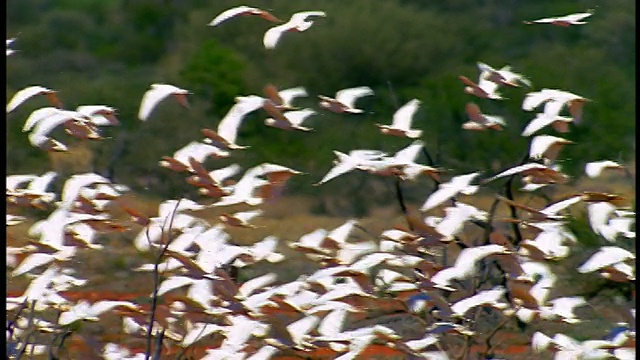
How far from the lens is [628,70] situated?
16.1 metres

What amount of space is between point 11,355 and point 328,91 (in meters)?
11.8

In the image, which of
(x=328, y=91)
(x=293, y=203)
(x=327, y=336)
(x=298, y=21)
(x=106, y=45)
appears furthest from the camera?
(x=106, y=45)

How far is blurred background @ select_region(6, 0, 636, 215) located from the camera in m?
10.7

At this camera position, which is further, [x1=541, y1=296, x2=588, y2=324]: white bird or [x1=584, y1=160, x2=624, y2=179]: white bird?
[x1=584, y1=160, x2=624, y2=179]: white bird

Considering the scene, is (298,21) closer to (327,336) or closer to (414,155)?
(414,155)

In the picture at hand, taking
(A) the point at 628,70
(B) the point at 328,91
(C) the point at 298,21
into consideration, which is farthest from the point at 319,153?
(C) the point at 298,21

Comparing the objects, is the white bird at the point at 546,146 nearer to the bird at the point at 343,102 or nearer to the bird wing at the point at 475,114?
the bird wing at the point at 475,114

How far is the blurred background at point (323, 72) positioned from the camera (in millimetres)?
10680

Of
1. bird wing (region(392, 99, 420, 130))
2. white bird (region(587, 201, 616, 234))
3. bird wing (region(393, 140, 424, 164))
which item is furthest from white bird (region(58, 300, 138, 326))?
white bird (region(587, 201, 616, 234))

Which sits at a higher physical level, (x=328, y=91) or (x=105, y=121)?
(x=105, y=121)

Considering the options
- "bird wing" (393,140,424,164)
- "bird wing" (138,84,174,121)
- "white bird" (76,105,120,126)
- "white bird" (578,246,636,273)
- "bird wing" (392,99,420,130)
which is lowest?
"white bird" (578,246,636,273)

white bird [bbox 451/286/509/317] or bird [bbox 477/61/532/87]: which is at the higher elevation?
bird [bbox 477/61/532/87]

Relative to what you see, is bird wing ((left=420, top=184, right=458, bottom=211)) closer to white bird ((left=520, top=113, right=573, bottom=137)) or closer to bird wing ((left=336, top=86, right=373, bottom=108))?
white bird ((left=520, top=113, right=573, bottom=137))

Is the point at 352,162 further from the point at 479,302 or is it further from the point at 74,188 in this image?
the point at 74,188
